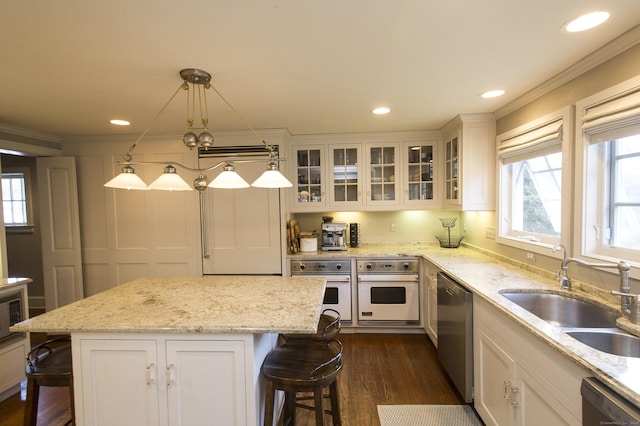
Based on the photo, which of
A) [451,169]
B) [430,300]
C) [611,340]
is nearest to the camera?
[611,340]

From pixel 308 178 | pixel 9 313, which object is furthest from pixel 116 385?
pixel 308 178

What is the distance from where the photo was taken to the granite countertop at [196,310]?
1.46m

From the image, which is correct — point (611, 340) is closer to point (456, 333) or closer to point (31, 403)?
point (456, 333)

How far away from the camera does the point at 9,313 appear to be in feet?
7.87

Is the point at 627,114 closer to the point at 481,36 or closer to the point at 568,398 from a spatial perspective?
the point at 481,36

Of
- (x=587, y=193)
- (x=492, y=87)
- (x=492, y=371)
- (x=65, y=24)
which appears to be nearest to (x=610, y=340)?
(x=492, y=371)

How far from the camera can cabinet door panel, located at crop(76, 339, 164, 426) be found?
155 cm

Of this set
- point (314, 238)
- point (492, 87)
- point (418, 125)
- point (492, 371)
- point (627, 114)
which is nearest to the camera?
point (627, 114)

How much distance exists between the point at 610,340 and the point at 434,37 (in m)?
1.65

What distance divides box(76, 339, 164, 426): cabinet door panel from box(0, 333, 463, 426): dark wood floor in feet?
3.08

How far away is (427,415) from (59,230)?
4.15 meters

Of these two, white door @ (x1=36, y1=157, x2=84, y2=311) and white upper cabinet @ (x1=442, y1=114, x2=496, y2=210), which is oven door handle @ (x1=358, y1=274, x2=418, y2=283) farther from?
white door @ (x1=36, y1=157, x2=84, y2=311)

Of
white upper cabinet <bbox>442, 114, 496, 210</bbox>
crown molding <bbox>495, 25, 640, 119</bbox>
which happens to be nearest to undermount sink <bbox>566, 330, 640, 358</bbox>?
crown molding <bbox>495, 25, 640, 119</bbox>

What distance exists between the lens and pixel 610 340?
1354 mm
